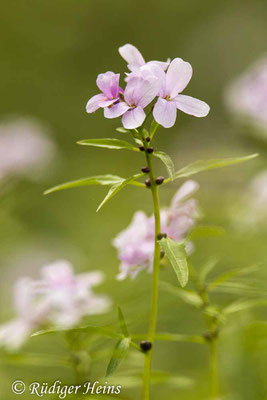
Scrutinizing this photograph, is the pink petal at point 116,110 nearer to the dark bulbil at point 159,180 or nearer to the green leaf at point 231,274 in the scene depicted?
the dark bulbil at point 159,180

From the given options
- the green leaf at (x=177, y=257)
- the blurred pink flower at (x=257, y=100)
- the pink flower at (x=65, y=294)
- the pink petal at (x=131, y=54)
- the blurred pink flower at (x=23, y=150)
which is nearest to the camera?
the green leaf at (x=177, y=257)

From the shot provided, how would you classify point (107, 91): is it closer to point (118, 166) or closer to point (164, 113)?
point (164, 113)

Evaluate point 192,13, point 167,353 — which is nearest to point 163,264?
point 167,353

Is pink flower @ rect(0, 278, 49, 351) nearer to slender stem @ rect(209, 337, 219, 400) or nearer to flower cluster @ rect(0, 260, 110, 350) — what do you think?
flower cluster @ rect(0, 260, 110, 350)

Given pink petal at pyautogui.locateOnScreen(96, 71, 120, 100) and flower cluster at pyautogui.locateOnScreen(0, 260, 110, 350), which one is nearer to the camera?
pink petal at pyautogui.locateOnScreen(96, 71, 120, 100)

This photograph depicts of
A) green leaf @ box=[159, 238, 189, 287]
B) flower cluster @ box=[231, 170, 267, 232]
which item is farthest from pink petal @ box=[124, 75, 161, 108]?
flower cluster @ box=[231, 170, 267, 232]

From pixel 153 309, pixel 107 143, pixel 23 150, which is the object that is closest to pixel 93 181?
pixel 107 143

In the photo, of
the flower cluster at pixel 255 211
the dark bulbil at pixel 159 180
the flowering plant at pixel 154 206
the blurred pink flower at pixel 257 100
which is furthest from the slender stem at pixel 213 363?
the blurred pink flower at pixel 257 100
